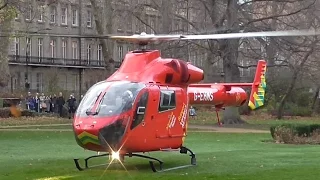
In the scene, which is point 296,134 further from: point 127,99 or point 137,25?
point 137,25

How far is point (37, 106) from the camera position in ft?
190

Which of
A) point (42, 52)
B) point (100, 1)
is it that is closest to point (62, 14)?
point (42, 52)

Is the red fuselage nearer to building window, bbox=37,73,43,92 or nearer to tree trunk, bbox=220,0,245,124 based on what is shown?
tree trunk, bbox=220,0,245,124

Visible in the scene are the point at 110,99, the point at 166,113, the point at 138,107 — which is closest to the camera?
the point at 110,99

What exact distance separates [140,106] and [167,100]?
1.38m

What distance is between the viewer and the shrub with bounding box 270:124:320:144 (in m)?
31.0

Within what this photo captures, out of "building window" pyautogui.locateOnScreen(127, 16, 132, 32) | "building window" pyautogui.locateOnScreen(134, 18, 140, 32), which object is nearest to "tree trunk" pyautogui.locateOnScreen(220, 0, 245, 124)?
"building window" pyautogui.locateOnScreen(127, 16, 132, 32)

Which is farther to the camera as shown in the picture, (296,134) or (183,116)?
(296,134)

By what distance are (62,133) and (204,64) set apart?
14.2 m

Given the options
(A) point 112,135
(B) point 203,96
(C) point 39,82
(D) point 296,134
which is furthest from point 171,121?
(C) point 39,82

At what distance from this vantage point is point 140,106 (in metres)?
18.6

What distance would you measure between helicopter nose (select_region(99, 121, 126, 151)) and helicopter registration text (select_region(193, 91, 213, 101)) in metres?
5.02

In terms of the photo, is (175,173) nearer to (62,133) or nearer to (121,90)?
(121,90)

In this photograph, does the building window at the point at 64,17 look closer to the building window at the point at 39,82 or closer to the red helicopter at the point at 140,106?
the building window at the point at 39,82
